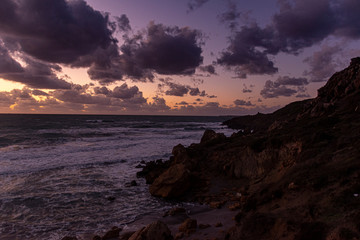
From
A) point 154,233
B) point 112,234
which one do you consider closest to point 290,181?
point 154,233

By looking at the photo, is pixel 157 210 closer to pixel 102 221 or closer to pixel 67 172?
pixel 102 221

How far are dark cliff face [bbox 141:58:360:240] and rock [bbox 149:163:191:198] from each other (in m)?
0.07

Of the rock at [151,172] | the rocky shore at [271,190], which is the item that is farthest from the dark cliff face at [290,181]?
the rock at [151,172]

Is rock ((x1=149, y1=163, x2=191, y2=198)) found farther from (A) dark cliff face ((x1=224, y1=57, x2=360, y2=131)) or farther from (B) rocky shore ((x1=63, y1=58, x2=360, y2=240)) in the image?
(A) dark cliff face ((x1=224, y1=57, x2=360, y2=131))

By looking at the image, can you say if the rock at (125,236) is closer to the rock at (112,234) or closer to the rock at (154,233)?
the rock at (112,234)

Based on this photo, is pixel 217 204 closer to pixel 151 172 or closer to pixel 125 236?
pixel 125 236

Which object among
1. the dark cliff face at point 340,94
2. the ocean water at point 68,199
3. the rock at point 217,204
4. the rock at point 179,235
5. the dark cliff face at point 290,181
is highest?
the dark cliff face at point 340,94

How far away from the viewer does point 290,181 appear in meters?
10.5

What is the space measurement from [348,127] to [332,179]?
1027cm

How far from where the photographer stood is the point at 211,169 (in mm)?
21203

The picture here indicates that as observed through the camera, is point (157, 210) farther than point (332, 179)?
Yes

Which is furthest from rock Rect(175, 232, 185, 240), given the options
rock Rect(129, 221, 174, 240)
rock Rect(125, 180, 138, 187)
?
rock Rect(125, 180, 138, 187)

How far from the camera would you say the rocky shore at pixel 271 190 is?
7.49m

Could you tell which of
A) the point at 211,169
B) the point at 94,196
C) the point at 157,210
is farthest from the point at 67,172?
the point at 211,169
